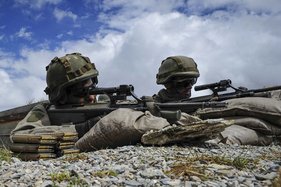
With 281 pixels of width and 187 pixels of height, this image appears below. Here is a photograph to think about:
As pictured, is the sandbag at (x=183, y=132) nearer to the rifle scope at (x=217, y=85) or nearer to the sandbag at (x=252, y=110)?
the sandbag at (x=252, y=110)

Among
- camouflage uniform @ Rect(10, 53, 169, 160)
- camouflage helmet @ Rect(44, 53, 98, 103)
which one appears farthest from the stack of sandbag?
camouflage helmet @ Rect(44, 53, 98, 103)

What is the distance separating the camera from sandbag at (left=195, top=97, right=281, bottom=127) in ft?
23.5

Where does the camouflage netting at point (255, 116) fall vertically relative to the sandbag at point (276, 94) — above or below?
below

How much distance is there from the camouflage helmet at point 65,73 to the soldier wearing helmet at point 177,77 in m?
1.95

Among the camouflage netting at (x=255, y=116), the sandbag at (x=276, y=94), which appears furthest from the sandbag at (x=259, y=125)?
the sandbag at (x=276, y=94)

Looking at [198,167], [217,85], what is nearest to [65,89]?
[217,85]

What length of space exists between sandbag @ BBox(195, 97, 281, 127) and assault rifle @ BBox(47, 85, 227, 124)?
64 cm

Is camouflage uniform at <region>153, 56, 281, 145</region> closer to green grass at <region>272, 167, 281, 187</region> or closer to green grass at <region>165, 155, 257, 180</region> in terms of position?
green grass at <region>165, 155, 257, 180</region>

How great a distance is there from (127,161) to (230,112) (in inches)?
142

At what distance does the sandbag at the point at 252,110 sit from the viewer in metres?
7.15

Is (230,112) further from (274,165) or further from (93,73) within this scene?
(274,165)

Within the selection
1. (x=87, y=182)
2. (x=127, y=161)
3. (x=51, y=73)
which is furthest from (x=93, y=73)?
(x=87, y=182)

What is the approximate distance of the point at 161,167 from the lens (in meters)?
3.70

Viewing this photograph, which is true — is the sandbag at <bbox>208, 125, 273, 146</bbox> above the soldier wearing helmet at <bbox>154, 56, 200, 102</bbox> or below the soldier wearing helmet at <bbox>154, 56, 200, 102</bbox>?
below
